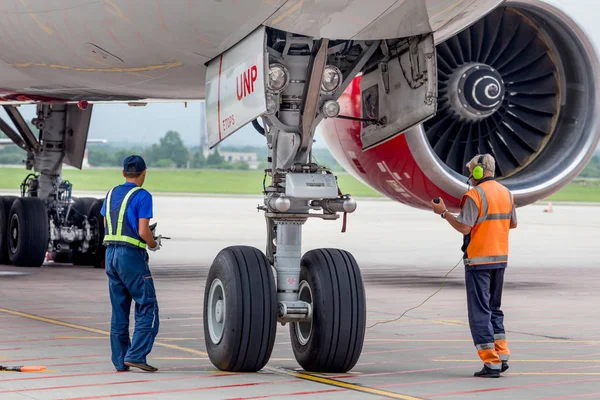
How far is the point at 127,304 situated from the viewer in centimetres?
694

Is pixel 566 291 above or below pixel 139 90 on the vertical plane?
below

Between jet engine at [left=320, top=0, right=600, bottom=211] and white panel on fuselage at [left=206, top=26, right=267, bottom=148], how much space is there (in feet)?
11.9

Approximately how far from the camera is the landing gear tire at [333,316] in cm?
672

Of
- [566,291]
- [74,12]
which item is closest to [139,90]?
[74,12]

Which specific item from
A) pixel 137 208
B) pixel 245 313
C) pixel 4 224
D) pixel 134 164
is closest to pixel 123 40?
pixel 134 164

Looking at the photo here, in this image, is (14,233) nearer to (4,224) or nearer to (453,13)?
(4,224)

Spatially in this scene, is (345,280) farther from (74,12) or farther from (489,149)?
(489,149)

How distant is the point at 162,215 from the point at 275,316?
25022 mm

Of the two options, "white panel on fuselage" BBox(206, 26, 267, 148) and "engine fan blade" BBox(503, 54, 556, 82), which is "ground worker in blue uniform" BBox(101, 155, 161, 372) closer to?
"white panel on fuselage" BBox(206, 26, 267, 148)

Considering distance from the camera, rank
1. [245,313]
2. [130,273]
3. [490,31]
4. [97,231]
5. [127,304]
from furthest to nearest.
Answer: [97,231] < [490,31] < [127,304] < [130,273] < [245,313]

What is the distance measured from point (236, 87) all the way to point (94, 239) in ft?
25.6

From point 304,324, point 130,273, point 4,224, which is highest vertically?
point 4,224

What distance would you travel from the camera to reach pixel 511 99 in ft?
36.6

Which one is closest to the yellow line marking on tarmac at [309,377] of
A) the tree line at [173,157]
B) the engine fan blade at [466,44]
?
the engine fan blade at [466,44]
